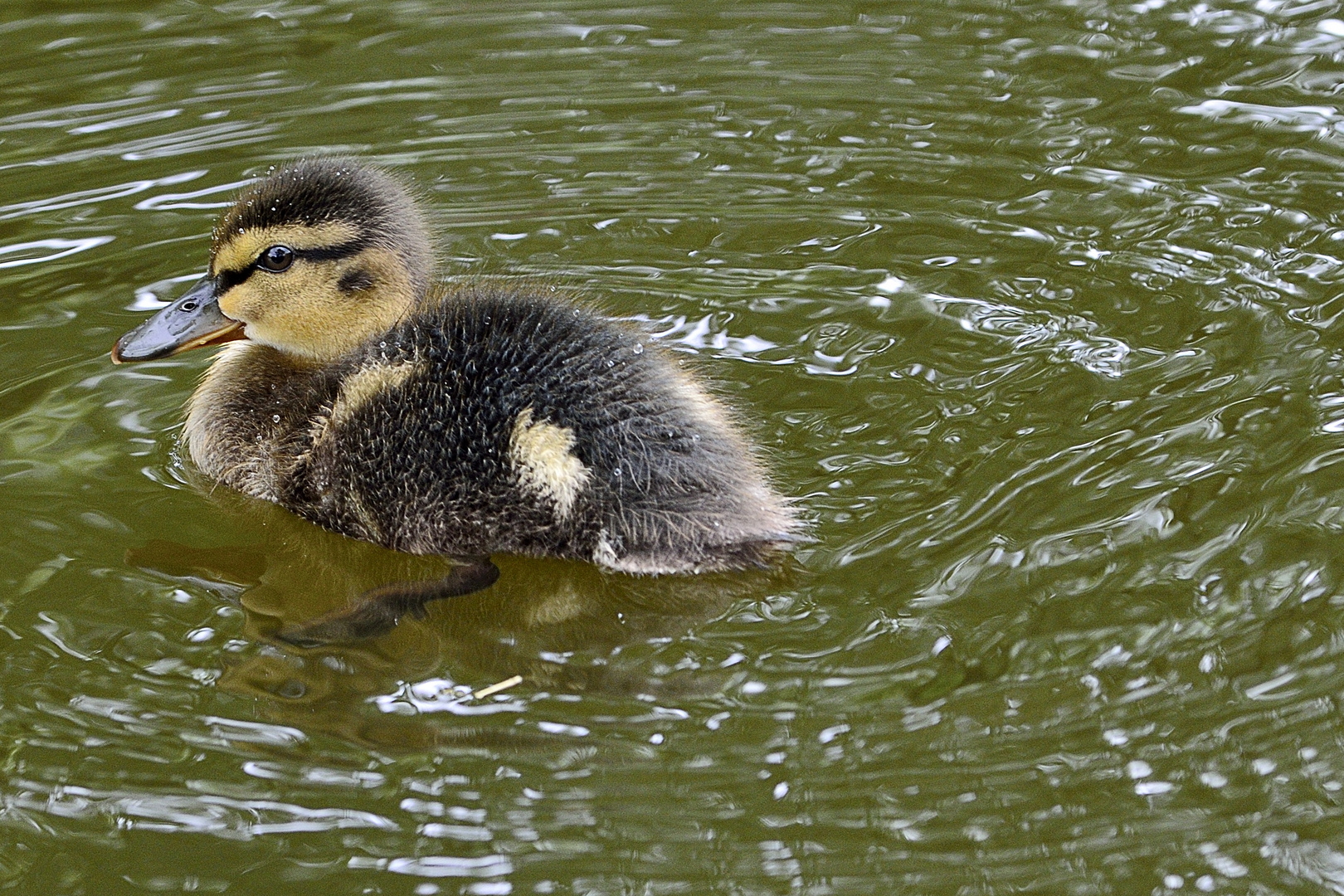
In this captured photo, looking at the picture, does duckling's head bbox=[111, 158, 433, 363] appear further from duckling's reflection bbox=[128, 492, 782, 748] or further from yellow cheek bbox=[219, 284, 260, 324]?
duckling's reflection bbox=[128, 492, 782, 748]

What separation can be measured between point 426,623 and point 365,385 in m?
0.60

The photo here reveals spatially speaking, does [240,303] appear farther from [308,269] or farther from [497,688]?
[497,688]

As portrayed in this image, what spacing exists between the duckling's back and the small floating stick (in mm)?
443

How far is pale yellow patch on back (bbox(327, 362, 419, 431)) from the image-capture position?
3.84 m

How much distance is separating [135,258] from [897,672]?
10.1 ft

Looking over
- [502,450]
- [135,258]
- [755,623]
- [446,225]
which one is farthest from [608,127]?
[755,623]

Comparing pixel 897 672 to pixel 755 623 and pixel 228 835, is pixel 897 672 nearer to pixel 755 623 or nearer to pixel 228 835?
pixel 755 623

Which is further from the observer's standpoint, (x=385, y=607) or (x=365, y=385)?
(x=365, y=385)

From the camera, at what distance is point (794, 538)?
371cm

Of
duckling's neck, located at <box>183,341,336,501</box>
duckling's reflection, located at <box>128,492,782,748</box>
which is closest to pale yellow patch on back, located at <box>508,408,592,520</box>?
duckling's reflection, located at <box>128,492,782,748</box>

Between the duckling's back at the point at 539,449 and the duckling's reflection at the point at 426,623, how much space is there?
0.07 m

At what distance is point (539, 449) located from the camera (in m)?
3.65

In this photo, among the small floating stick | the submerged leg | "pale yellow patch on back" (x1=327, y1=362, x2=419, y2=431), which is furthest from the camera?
"pale yellow patch on back" (x1=327, y1=362, x2=419, y2=431)

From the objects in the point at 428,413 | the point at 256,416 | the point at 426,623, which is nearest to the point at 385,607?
the point at 426,623
